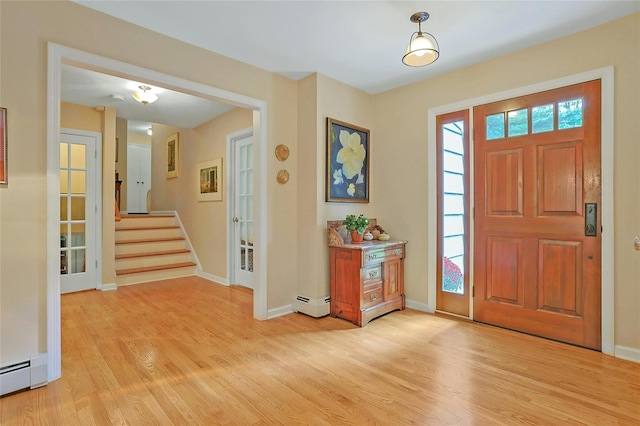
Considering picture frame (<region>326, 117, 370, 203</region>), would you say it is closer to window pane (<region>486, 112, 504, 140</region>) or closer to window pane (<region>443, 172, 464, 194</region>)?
window pane (<region>443, 172, 464, 194</region>)

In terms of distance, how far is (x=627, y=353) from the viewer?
2.43 metres

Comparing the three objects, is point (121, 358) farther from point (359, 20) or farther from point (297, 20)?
point (359, 20)

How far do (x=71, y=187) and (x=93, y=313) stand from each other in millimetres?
1950

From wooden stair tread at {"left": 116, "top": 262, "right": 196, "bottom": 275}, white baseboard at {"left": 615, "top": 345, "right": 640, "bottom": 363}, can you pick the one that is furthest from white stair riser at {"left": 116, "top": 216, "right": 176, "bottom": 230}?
white baseboard at {"left": 615, "top": 345, "right": 640, "bottom": 363}

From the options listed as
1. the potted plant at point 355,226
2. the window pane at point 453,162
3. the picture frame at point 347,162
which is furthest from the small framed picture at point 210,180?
the window pane at point 453,162

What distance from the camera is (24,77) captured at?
2039mm

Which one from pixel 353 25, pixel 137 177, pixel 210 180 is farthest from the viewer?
pixel 137 177

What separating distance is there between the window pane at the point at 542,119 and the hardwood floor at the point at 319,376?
73.0 inches

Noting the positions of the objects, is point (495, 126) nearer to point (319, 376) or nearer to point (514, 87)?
point (514, 87)

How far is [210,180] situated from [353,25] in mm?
3515

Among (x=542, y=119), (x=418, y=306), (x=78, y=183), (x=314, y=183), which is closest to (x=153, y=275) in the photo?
(x=78, y=183)

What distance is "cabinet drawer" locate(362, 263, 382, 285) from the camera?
323 cm

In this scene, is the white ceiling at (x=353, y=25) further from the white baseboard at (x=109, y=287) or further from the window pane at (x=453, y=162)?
the white baseboard at (x=109, y=287)

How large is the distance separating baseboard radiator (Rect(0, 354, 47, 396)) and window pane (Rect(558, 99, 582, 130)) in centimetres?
429
